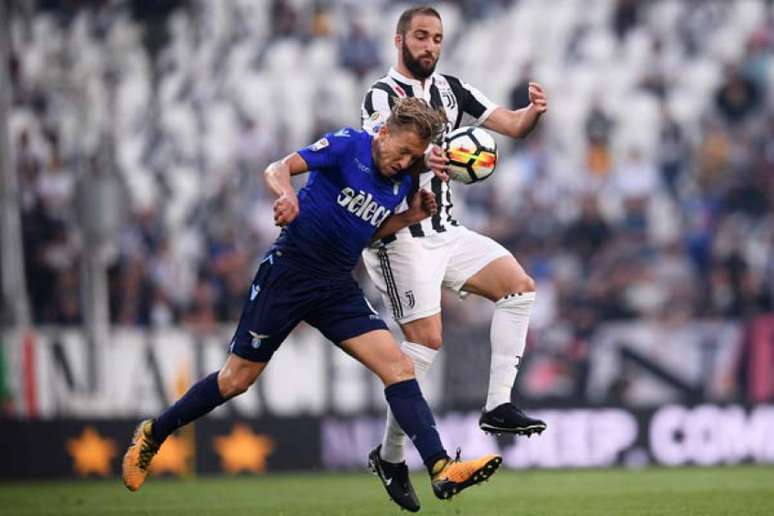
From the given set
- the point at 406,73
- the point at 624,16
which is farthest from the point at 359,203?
the point at 624,16

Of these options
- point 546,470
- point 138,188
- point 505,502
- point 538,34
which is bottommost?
point 546,470

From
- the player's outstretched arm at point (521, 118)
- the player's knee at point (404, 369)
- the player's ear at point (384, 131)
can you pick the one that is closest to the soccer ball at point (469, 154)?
the player's outstretched arm at point (521, 118)

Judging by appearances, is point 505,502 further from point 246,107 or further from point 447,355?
point 246,107

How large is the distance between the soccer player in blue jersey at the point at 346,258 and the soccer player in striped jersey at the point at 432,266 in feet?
1.48

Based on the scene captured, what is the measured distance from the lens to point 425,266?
383 inches

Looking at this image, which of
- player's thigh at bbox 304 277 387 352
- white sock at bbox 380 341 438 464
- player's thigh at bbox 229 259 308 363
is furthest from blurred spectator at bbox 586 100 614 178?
player's thigh at bbox 229 259 308 363

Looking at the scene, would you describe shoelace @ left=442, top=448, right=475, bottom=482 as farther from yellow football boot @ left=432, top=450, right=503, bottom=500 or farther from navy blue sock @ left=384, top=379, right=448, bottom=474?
navy blue sock @ left=384, top=379, right=448, bottom=474

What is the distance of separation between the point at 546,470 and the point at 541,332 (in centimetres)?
161

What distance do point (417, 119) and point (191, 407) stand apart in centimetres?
233

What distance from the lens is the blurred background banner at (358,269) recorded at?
52.3ft

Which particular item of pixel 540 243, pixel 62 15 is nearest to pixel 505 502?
pixel 540 243

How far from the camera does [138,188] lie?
67.2 feet

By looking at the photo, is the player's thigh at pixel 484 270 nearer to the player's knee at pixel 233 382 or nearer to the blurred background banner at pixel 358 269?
the player's knee at pixel 233 382

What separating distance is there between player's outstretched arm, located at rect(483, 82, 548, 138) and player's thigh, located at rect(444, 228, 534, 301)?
2.35 ft
